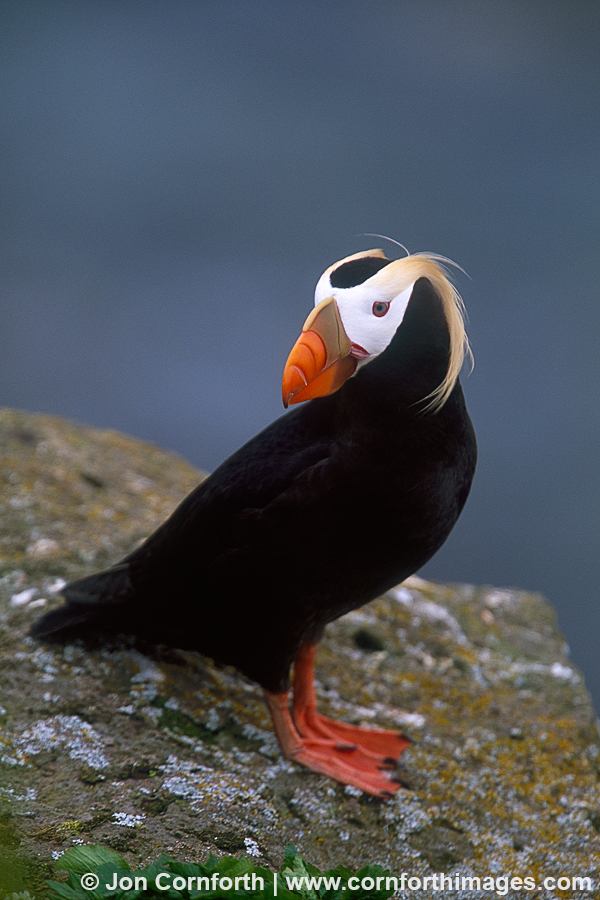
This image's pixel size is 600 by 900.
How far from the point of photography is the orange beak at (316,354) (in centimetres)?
159

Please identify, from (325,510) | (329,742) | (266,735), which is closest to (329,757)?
(329,742)

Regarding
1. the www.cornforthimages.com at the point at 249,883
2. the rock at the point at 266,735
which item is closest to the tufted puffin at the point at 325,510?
the rock at the point at 266,735

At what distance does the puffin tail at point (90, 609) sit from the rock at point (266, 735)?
6 centimetres

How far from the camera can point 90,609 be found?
84.2 inches

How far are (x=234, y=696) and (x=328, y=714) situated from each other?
1.13 ft

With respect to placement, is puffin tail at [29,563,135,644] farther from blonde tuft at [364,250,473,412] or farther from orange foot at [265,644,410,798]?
blonde tuft at [364,250,473,412]

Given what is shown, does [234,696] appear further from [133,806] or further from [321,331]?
[321,331]

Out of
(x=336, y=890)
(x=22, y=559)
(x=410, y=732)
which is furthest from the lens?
(x=22, y=559)

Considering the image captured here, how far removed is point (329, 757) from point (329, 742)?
64 millimetres

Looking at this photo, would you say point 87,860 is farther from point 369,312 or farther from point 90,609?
point 369,312

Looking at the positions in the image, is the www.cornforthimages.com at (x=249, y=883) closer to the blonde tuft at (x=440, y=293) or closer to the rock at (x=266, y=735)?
the rock at (x=266, y=735)

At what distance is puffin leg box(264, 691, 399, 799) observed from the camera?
2.05m

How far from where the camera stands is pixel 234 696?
7.36 ft

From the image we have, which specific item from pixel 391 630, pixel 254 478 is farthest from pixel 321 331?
pixel 391 630
